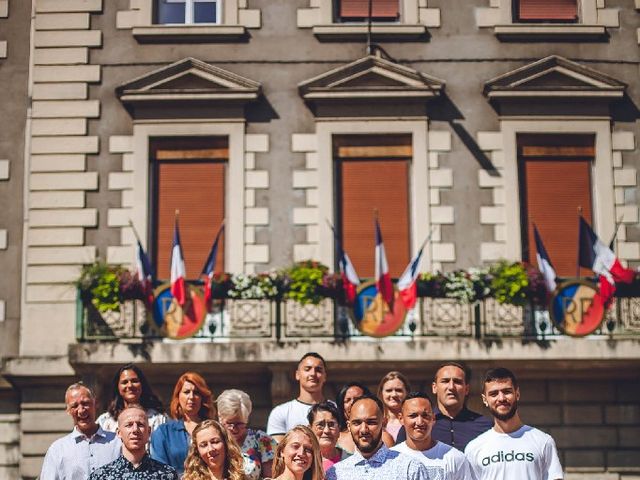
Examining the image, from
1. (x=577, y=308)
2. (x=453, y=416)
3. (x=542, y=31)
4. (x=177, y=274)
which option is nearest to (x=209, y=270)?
(x=177, y=274)

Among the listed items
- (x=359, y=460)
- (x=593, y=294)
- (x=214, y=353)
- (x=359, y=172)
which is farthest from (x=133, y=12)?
(x=359, y=460)

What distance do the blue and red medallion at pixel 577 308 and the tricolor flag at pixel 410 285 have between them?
1788 millimetres

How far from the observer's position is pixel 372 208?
62.1 feet

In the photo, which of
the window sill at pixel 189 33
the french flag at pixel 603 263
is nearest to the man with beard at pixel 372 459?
the french flag at pixel 603 263

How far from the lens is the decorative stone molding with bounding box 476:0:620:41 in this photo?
19.2 metres

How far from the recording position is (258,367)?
17797 mm

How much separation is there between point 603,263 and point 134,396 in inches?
324

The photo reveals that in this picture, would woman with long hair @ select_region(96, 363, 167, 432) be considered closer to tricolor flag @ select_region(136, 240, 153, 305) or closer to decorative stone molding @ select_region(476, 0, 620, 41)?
tricolor flag @ select_region(136, 240, 153, 305)

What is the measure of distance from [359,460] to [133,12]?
37.4ft

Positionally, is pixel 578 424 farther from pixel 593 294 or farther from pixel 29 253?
pixel 29 253

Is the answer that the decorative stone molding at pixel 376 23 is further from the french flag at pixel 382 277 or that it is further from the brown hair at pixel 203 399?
Answer: the brown hair at pixel 203 399

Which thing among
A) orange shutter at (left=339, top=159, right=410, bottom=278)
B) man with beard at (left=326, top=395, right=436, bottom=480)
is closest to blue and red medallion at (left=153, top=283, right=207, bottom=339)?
orange shutter at (left=339, top=159, right=410, bottom=278)

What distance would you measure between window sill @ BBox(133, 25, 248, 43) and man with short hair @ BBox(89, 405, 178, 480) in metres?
10.1

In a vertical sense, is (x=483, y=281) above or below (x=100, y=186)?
below
